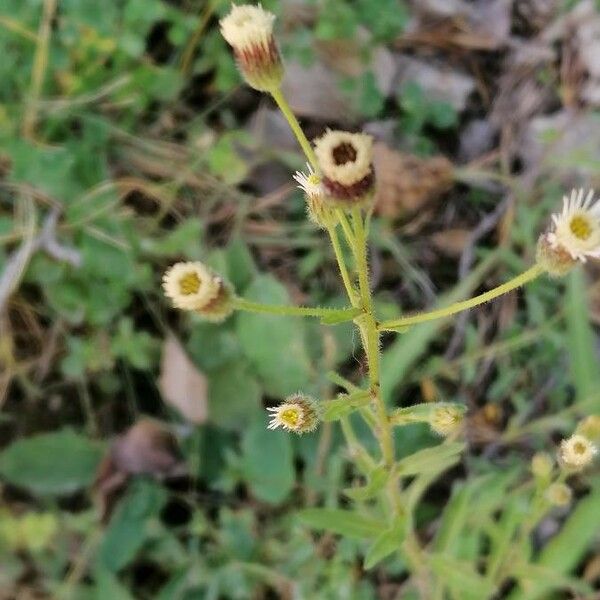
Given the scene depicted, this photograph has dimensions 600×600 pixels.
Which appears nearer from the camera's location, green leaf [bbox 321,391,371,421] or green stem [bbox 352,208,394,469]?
green stem [bbox 352,208,394,469]

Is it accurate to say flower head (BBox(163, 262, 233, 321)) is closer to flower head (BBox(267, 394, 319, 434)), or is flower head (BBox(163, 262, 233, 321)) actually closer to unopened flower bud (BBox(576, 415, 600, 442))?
flower head (BBox(267, 394, 319, 434))

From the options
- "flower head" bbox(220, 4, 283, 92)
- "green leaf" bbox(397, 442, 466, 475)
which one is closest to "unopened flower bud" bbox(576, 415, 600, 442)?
"green leaf" bbox(397, 442, 466, 475)

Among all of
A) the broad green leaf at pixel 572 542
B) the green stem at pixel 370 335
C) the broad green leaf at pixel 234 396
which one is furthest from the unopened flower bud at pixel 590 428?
the broad green leaf at pixel 234 396

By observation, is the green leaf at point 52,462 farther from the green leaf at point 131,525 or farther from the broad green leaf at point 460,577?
the broad green leaf at point 460,577

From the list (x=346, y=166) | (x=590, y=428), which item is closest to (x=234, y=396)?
(x=590, y=428)

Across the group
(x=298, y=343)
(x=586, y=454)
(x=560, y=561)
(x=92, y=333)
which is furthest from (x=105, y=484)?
(x=586, y=454)
